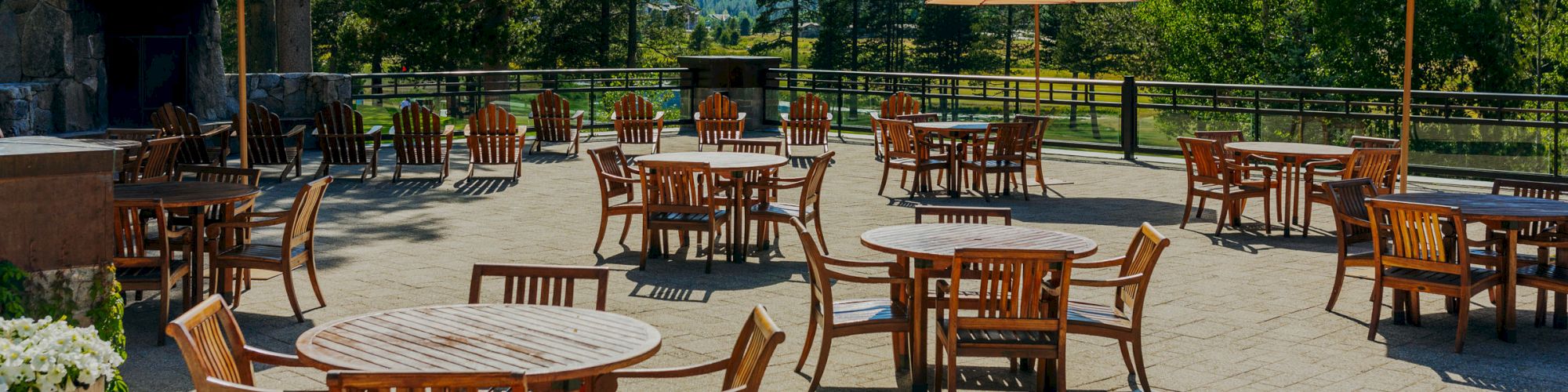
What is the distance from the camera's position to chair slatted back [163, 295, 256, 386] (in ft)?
12.0

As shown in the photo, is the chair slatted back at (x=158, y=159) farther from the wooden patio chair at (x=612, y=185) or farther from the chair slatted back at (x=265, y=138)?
the wooden patio chair at (x=612, y=185)

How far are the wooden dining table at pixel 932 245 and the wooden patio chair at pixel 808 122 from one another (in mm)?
9882

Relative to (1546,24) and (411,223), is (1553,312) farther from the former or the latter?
(1546,24)

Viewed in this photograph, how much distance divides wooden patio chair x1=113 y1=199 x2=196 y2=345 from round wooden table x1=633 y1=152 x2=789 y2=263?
2.99 metres

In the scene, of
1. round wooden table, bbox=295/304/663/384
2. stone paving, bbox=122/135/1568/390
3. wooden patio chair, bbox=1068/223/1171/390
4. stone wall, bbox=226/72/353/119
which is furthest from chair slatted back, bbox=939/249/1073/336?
stone wall, bbox=226/72/353/119

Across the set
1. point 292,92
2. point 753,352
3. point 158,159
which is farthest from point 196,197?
point 292,92

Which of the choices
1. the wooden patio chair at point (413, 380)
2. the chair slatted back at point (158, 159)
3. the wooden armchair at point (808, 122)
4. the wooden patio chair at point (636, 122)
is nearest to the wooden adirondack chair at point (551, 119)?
the wooden patio chair at point (636, 122)

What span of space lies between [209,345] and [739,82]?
16.4 metres

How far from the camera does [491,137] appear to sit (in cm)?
1363

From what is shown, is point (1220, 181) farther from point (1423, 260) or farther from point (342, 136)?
point (342, 136)

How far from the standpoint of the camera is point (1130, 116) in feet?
53.9

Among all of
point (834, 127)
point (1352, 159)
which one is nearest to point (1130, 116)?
point (834, 127)

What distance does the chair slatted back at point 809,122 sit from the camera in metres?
16.2

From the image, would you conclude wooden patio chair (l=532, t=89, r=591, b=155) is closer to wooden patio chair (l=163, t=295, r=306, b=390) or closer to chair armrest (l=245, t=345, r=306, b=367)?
wooden patio chair (l=163, t=295, r=306, b=390)
